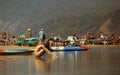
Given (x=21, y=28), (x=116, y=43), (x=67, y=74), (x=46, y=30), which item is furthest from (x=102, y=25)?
(x=67, y=74)

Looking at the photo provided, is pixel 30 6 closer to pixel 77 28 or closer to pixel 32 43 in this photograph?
pixel 77 28

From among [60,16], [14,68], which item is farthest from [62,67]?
[60,16]

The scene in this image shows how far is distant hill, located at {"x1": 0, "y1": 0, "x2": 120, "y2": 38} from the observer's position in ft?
188

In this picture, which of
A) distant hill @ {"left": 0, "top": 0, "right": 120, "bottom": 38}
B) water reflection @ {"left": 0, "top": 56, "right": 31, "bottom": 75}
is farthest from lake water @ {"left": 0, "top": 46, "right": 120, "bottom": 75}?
distant hill @ {"left": 0, "top": 0, "right": 120, "bottom": 38}

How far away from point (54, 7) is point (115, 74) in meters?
52.9

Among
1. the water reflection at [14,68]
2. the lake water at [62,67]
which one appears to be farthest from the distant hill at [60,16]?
the water reflection at [14,68]

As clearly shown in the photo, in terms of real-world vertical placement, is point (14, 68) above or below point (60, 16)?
below

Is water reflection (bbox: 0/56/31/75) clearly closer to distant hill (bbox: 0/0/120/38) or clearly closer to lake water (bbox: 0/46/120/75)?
lake water (bbox: 0/46/120/75)

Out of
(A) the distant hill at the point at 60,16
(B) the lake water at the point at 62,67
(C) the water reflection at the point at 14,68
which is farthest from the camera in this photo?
(A) the distant hill at the point at 60,16

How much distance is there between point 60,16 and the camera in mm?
60969

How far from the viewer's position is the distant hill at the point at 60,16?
57216 millimetres

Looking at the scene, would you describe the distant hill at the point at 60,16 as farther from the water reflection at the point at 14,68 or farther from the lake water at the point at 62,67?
the water reflection at the point at 14,68

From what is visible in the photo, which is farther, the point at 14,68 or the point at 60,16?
the point at 60,16

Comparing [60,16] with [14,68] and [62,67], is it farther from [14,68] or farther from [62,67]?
[14,68]
